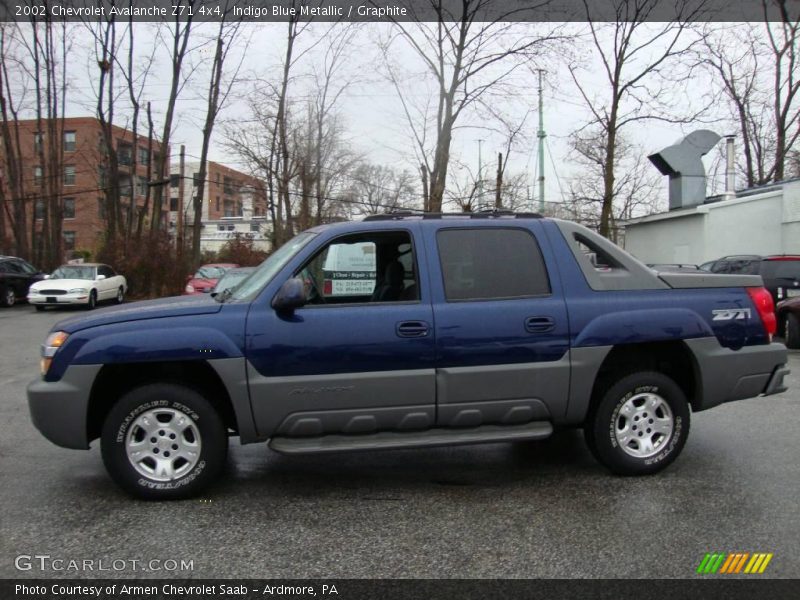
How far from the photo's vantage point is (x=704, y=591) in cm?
295

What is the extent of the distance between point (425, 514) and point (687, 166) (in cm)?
2505

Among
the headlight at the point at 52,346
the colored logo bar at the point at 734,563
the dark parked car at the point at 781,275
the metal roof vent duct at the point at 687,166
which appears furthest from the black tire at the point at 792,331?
the metal roof vent duct at the point at 687,166

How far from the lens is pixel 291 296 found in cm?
386

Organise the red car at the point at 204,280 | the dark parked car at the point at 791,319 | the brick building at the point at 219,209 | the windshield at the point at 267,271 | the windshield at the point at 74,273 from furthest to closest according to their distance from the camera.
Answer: the brick building at the point at 219,209, the windshield at the point at 74,273, the red car at the point at 204,280, the dark parked car at the point at 791,319, the windshield at the point at 267,271

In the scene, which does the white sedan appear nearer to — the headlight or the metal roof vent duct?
the headlight

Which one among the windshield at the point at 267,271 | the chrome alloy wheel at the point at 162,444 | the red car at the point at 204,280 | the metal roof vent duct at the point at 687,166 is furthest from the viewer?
the metal roof vent duct at the point at 687,166

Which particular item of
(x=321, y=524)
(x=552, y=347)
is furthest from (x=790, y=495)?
(x=321, y=524)

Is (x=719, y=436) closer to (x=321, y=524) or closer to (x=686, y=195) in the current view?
(x=321, y=524)

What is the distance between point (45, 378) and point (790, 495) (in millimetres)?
5034

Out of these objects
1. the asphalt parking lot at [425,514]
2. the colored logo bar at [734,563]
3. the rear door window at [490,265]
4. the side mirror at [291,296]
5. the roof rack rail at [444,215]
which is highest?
the roof rack rail at [444,215]

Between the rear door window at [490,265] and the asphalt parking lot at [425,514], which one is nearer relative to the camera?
the asphalt parking lot at [425,514]

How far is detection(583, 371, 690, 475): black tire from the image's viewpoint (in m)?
4.38

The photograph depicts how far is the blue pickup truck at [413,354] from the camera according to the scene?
12.9 feet

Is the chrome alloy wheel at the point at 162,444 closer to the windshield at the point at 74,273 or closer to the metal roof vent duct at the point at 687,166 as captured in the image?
the windshield at the point at 74,273
